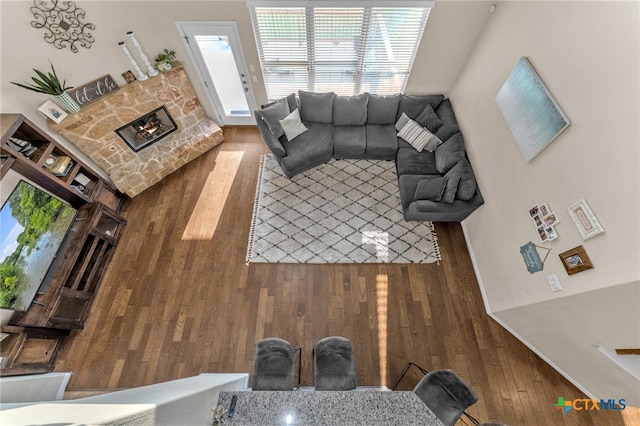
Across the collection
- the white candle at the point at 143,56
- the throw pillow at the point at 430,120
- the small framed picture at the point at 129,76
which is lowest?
the throw pillow at the point at 430,120

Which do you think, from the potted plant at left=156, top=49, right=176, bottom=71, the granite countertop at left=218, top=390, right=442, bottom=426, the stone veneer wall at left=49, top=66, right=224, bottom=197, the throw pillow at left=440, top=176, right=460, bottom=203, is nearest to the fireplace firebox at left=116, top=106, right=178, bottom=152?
the stone veneer wall at left=49, top=66, right=224, bottom=197

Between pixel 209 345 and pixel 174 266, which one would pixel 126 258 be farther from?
pixel 209 345

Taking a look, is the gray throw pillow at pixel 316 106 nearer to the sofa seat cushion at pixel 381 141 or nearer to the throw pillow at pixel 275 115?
the throw pillow at pixel 275 115

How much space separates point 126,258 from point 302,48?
13.0 feet

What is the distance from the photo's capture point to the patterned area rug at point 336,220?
4.14 m

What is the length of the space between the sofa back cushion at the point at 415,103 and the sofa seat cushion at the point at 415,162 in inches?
25.8

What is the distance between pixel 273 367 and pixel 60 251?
287cm

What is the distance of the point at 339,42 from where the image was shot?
172 inches

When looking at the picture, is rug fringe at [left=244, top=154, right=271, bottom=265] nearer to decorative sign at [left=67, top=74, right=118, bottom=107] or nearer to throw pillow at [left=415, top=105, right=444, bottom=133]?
decorative sign at [left=67, top=74, right=118, bottom=107]

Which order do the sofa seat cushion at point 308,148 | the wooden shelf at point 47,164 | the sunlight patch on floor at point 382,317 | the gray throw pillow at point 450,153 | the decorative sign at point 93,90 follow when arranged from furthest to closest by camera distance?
the sofa seat cushion at point 308,148, the gray throw pillow at point 450,153, the decorative sign at point 93,90, the sunlight patch on floor at point 382,317, the wooden shelf at point 47,164

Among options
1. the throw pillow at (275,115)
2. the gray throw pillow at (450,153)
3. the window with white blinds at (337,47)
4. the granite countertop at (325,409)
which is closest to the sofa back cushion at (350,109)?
the window with white blinds at (337,47)

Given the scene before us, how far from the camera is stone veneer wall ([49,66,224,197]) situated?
3955 mm

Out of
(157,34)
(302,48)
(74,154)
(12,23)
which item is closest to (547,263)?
(302,48)

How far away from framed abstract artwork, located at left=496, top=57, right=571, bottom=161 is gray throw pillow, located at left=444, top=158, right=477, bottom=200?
0.73 m
